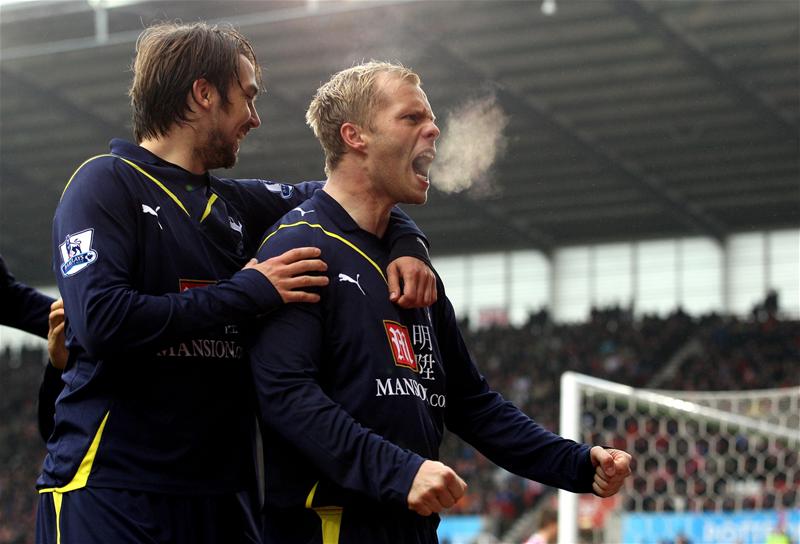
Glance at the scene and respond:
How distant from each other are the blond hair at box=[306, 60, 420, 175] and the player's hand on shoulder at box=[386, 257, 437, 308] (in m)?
0.31

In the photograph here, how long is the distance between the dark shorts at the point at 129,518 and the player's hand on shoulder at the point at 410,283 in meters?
0.61

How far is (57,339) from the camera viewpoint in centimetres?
322

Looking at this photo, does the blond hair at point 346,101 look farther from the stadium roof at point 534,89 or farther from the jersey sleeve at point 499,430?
the stadium roof at point 534,89

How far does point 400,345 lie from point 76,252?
744 millimetres

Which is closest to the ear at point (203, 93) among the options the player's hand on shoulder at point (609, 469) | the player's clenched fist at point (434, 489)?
the player's clenched fist at point (434, 489)

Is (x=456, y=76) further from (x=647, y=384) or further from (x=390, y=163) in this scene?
(x=390, y=163)

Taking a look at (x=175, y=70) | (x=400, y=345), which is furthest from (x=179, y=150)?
(x=400, y=345)

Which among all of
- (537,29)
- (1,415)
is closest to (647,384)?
(537,29)

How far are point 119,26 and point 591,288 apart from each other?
1551cm

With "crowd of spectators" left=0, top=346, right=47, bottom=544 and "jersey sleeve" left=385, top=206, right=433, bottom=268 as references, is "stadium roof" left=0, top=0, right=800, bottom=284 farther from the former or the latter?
"jersey sleeve" left=385, top=206, right=433, bottom=268

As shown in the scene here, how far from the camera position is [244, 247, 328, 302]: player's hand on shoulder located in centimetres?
269

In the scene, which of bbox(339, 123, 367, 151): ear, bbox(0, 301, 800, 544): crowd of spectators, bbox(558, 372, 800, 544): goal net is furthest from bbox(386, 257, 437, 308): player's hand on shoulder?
bbox(0, 301, 800, 544): crowd of spectators

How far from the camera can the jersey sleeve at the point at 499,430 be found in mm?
2994

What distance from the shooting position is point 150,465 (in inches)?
108
